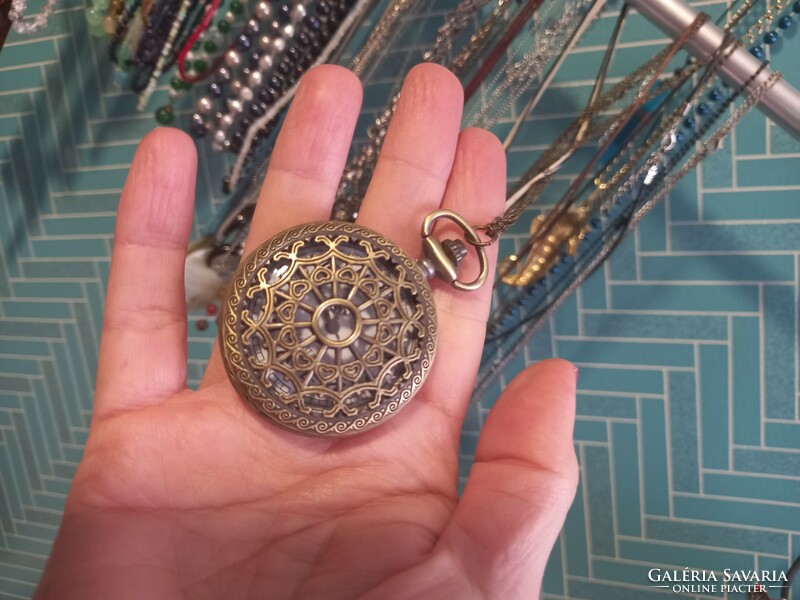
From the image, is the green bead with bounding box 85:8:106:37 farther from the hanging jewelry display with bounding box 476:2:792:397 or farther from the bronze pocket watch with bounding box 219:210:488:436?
the hanging jewelry display with bounding box 476:2:792:397

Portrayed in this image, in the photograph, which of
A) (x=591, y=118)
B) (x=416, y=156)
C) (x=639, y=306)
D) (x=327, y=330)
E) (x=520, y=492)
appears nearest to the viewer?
(x=520, y=492)

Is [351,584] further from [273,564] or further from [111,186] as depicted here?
[111,186]

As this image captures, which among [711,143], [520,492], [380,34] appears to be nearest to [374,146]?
[380,34]

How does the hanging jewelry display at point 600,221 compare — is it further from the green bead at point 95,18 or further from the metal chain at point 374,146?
the green bead at point 95,18

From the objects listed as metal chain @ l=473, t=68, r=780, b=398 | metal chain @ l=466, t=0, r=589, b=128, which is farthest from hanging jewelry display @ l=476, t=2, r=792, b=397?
metal chain @ l=466, t=0, r=589, b=128

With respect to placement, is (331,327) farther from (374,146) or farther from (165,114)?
(165,114)

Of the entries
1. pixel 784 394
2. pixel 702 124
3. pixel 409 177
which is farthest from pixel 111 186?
pixel 784 394

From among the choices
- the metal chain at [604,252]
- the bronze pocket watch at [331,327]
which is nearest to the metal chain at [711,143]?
the metal chain at [604,252]

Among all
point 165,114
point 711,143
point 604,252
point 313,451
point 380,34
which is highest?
point 380,34
